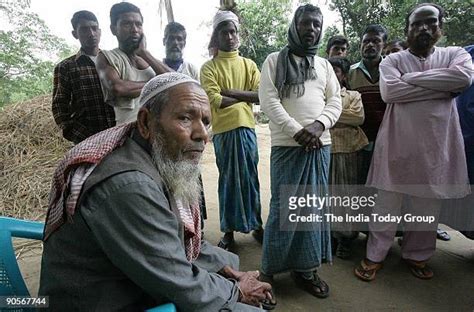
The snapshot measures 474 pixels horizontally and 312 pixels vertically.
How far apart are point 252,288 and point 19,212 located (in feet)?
13.7

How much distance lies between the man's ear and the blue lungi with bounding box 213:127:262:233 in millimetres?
1756

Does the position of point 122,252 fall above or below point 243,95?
below

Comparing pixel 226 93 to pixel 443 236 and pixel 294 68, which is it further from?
pixel 443 236

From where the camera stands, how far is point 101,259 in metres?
1.21

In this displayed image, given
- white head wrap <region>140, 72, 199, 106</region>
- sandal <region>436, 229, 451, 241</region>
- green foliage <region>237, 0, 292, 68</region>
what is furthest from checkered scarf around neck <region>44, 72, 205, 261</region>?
green foliage <region>237, 0, 292, 68</region>

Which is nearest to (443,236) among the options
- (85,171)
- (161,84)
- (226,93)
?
(226,93)

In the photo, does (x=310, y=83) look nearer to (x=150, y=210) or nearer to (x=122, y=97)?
(x=122, y=97)

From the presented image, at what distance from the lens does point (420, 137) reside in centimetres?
256

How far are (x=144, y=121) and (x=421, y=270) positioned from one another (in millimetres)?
2614

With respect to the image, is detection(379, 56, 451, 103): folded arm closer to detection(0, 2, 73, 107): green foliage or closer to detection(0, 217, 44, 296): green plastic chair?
detection(0, 217, 44, 296): green plastic chair

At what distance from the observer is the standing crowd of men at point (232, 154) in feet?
3.96

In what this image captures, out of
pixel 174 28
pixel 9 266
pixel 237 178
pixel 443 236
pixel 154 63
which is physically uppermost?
pixel 174 28

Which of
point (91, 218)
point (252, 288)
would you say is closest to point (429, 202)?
point (252, 288)

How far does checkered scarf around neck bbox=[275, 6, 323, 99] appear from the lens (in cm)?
243
